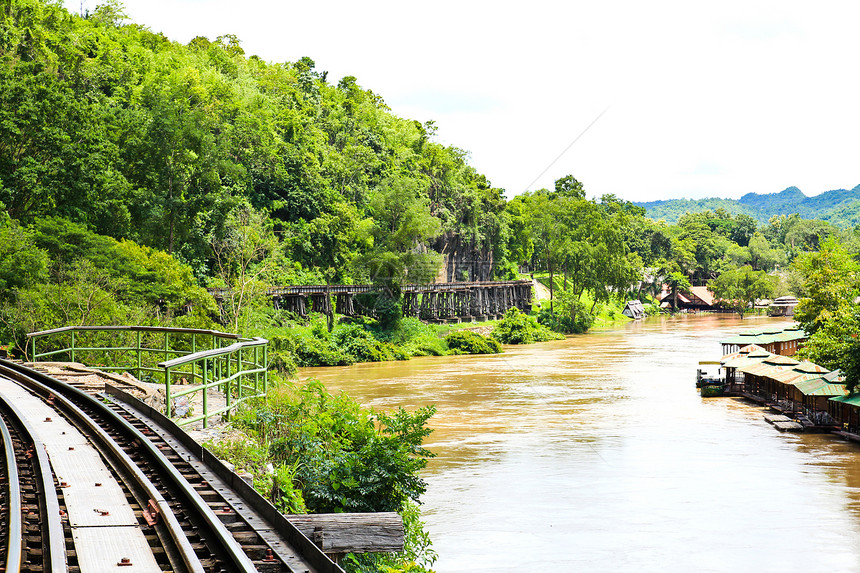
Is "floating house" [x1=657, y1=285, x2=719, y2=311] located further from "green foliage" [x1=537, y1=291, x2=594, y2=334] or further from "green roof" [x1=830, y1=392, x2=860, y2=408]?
"green roof" [x1=830, y1=392, x2=860, y2=408]

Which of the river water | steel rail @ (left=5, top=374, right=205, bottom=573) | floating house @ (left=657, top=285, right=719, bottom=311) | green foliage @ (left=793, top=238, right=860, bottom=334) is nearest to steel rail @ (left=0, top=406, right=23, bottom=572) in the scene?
steel rail @ (left=5, top=374, right=205, bottom=573)

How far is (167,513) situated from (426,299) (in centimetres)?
6388

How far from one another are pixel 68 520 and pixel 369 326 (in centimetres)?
5360

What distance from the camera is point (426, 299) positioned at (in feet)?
230

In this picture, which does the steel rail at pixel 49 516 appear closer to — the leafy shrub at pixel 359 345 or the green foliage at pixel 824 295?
the green foliage at pixel 824 295

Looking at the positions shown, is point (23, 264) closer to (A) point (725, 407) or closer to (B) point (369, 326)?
(A) point (725, 407)

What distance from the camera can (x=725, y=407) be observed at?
34.5m

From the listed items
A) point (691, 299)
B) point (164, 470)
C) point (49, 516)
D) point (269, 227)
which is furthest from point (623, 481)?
point (691, 299)

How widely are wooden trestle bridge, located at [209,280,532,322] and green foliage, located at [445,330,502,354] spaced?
6035mm

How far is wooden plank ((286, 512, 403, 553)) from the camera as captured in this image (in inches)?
272

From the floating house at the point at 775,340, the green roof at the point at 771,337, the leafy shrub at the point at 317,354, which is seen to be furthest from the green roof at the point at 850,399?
the leafy shrub at the point at 317,354

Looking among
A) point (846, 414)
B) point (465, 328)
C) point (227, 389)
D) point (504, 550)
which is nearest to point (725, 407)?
point (846, 414)

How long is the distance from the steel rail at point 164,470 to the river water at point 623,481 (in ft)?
20.0

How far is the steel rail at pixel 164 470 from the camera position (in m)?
5.37
